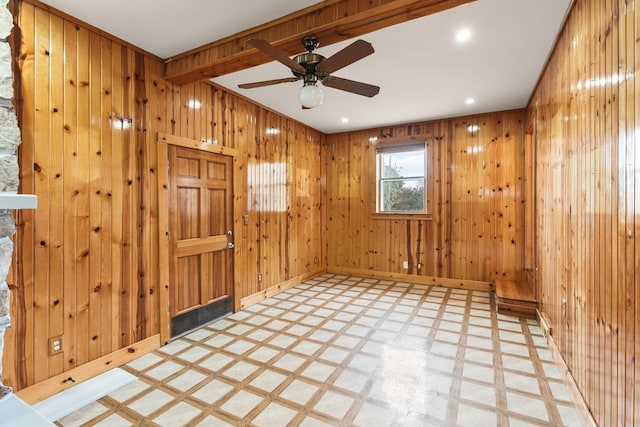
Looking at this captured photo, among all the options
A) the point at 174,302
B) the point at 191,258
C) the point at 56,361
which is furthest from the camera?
the point at 191,258

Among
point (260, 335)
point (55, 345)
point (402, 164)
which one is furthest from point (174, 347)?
point (402, 164)

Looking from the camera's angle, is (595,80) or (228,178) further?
(228,178)

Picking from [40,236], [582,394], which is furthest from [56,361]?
[582,394]

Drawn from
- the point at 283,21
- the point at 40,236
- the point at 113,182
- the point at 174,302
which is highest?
the point at 283,21

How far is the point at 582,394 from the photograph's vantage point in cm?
192

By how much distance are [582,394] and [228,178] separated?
3.82m

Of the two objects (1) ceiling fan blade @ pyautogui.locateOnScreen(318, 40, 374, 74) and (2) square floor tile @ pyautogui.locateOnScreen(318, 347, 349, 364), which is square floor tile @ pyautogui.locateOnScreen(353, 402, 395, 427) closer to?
(2) square floor tile @ pyautogui.locateOnScreen(318, 347, 349, 364)

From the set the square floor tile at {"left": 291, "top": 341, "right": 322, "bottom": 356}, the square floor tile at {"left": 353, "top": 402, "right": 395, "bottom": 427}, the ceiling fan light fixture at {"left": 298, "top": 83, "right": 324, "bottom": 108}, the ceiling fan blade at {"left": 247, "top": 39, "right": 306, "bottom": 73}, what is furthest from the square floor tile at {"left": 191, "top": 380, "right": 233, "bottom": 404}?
the ceiling fan blade at {"left": 247, "top": 39, "right": 306, "bottom": 73}

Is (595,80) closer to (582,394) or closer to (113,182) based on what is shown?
(582,394)

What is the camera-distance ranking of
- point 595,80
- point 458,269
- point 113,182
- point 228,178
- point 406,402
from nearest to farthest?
point 595,80 < point 406,402 < point 113,182 < point 228,178 < point 458,269

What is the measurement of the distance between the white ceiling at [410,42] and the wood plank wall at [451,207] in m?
0.77

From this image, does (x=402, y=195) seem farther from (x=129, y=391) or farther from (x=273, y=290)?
(x=129, y=391)

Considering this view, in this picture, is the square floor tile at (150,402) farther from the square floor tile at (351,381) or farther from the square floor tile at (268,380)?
the square floor tile at (351,381)

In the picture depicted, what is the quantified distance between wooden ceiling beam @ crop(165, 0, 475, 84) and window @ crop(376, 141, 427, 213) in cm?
338
